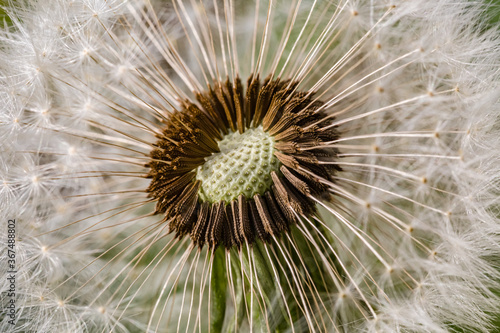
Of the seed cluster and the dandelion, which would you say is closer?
the dandelion

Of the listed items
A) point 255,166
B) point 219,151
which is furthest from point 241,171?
point 219,151

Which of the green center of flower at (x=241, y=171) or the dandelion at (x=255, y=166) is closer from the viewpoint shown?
the dandelion at (x=255, y=166)

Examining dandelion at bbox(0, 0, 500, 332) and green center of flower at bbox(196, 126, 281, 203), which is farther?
green center of flower at bbox(196, 126, 281, 203)

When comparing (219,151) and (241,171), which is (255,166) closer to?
(241,171)

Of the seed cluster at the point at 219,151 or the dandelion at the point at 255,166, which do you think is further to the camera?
the seed cluster at the point at 219,151
